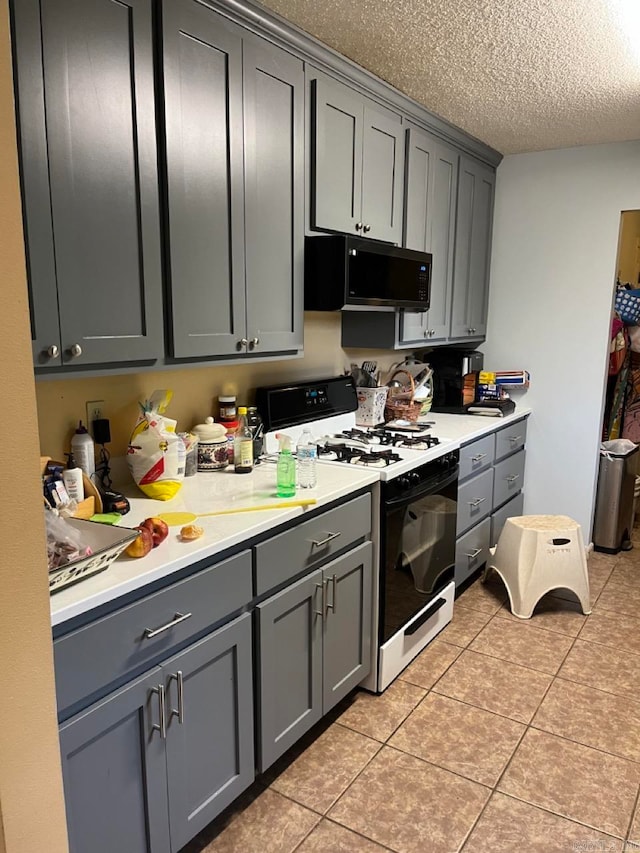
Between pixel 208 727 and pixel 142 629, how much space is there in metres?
0.41

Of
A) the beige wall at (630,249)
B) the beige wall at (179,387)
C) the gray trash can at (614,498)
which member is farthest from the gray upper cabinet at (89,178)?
the beige wall at (630,249)

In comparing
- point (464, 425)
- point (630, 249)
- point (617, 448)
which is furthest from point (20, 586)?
point (630, 249)

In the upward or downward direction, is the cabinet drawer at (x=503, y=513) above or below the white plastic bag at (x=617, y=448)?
below

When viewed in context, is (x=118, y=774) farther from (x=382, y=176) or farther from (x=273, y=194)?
(x=382, y=176)

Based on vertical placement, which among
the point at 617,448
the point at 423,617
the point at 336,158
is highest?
the point at 336,158

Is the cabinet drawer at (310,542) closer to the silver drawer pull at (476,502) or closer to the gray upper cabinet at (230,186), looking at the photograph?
the gray upper cabinet at (230,186)

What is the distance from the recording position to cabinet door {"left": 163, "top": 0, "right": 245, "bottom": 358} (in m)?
1.76

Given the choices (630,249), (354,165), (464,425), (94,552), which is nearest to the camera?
(94,552)

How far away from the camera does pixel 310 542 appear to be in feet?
6.51

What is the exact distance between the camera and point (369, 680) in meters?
2.49

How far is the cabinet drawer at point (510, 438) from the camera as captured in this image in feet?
11.6

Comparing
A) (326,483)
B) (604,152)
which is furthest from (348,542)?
(604,152)

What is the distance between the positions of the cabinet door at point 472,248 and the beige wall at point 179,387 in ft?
2.67

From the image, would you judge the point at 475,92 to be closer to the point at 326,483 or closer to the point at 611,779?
the point at 326,483
